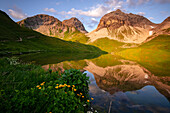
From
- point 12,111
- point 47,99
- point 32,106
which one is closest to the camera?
point 12,111

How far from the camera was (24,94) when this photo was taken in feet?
15.6

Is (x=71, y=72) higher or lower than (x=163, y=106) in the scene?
higher

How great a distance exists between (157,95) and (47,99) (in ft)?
40.6

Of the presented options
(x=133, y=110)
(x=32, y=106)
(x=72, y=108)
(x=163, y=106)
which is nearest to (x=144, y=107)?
(x=133, y=110)

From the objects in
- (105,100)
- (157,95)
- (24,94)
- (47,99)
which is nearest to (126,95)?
(105,100)

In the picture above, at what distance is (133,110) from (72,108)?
6.01m

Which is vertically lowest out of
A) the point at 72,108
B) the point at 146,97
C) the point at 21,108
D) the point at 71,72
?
the point at 146,97

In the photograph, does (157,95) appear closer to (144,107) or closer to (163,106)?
(163,106)

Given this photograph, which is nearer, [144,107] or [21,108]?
[21,108]

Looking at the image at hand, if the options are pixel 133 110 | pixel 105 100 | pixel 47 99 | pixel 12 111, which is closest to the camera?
pixel 12 111

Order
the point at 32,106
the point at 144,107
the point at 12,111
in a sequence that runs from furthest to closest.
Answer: the point at 144,107, the point at 32,106, the point at 12,111

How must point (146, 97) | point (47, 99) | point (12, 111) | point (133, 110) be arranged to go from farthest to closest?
point (146, 97), point (133, 110), point (47, 99), point (12, 111)

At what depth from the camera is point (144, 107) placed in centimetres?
819

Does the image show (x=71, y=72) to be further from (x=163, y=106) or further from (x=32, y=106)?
(x=163, y=106)
